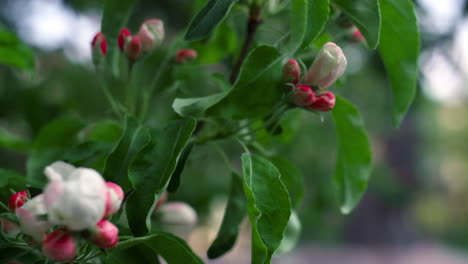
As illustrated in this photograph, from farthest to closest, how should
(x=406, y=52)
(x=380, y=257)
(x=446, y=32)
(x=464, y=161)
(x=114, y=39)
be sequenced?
(x=464, y=161)
(x=380, y=257)
(x=446, y=32)
(x=114, y=39)
(x=406, y=52)

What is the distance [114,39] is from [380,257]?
7.00 m

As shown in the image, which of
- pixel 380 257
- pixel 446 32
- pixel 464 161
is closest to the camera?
pixel 446 32

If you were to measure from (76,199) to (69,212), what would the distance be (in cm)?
1

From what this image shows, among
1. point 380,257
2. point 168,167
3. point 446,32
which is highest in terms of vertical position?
point 168,167

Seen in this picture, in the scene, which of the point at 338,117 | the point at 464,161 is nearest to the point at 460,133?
the point at 464,161

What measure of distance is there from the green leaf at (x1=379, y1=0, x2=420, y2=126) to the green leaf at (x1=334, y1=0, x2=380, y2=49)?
0.05 meters

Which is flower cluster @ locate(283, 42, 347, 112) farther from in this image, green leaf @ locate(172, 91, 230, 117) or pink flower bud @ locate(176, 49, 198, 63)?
pink flower bud @ locate(176, 49, 198, 63)

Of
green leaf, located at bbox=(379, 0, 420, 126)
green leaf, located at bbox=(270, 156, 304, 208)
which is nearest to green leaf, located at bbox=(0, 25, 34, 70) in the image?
green leaf, located at bbox=(270, 156, 304, 208)

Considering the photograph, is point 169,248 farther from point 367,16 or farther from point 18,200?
point 367,16

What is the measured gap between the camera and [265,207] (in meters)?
0.47

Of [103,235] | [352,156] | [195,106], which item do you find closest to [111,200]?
[103,235]

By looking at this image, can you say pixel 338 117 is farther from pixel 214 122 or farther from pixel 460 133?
pixel 460 133

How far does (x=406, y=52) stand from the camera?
56 cm

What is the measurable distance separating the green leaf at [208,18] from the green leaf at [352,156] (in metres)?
0.22
